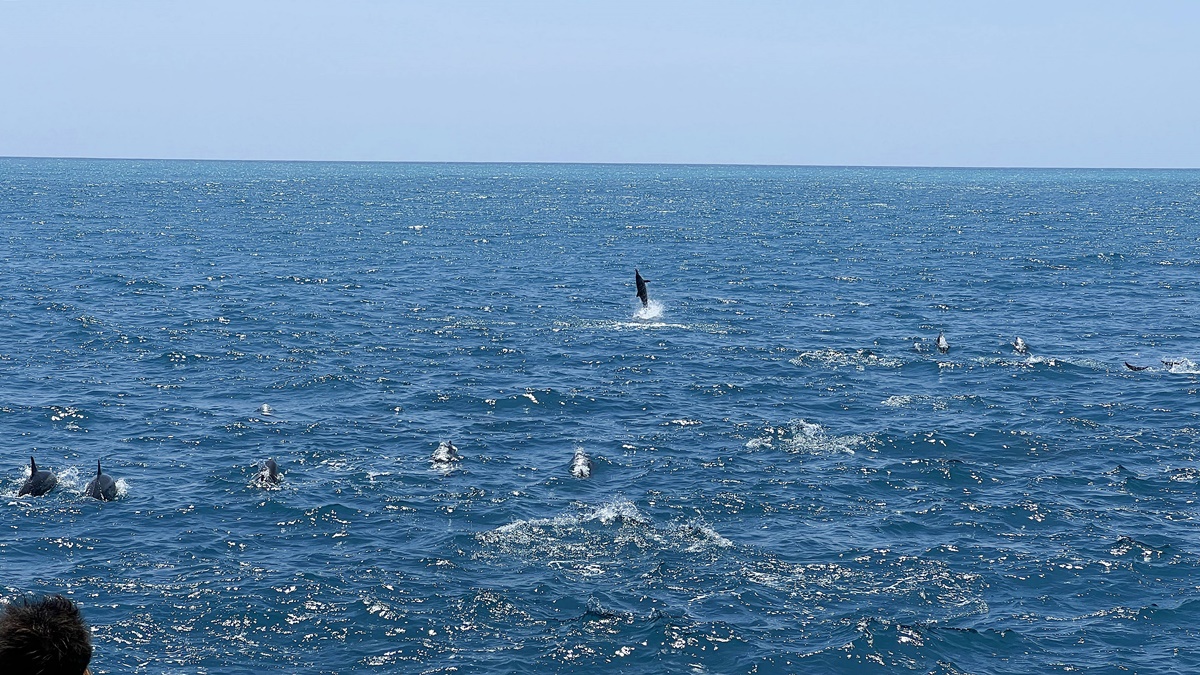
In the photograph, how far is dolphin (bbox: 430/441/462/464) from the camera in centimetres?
3862

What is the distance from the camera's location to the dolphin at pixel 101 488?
113 ft

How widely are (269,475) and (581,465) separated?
11.0 meters

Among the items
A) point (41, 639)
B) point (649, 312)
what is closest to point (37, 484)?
point (41, 639)

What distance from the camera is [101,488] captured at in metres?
34.5

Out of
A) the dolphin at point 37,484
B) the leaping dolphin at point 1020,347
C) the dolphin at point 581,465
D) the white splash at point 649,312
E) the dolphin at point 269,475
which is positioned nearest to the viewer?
the dolphin at point 37,484

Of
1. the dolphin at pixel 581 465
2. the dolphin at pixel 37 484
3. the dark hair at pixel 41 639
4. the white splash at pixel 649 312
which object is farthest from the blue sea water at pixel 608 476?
the dark hair at pixel 41 639

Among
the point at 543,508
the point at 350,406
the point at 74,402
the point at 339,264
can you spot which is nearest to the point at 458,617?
the point at 543,508

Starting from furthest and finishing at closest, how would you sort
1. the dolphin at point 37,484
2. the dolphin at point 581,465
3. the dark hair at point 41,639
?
the dolphin at point 581,465 → the dolphin at point 37,484 → the dark hair at point 41,639

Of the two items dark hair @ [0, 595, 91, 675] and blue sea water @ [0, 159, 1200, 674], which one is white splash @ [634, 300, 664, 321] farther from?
dark hair @ [0, 595, 91, 675]

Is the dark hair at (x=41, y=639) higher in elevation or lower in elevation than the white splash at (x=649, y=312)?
higher

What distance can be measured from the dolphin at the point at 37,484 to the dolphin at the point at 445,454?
12.9 m

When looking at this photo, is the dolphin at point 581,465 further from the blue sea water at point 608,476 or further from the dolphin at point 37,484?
the dolphin at point 37,484

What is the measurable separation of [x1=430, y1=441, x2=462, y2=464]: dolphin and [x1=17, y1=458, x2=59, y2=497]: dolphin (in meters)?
12.9

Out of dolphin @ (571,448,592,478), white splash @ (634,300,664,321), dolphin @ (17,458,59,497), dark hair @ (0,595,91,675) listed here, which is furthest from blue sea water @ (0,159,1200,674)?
dark hair @ (0,595,91,675)
